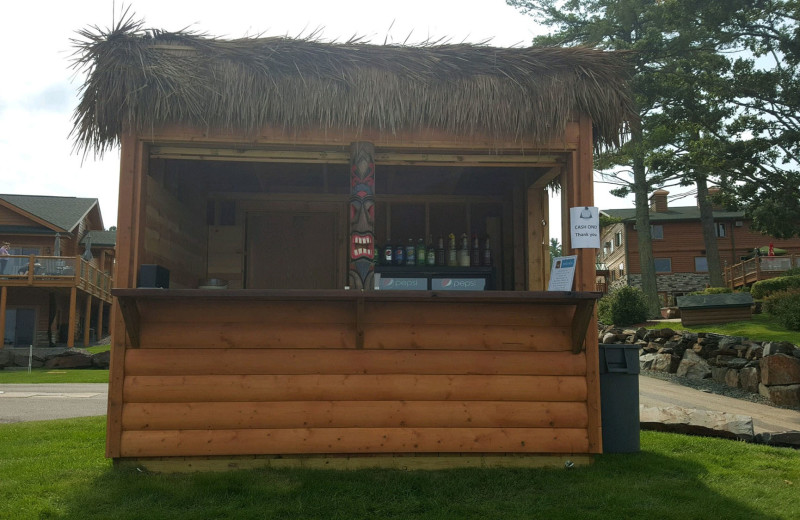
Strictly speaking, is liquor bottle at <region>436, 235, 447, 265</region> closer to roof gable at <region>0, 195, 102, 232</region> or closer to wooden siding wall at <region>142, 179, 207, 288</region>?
wooden siding wall at <region>142, 179, 207, 288</region>

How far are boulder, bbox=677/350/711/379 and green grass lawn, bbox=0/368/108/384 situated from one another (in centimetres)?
1282

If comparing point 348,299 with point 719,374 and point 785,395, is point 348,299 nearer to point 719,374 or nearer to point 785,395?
point 785,395

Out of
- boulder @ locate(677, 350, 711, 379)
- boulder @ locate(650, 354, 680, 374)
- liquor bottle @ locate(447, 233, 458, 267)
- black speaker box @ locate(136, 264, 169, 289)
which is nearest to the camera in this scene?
black speaker box @ locate(136, 264, 169, 289)

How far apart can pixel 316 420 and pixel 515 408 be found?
171 centimetres

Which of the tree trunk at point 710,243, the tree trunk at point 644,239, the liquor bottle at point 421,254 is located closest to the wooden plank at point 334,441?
the liquor bottle at point 421,254

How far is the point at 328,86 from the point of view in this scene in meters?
6.46

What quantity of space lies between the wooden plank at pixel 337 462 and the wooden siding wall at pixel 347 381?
9 cm

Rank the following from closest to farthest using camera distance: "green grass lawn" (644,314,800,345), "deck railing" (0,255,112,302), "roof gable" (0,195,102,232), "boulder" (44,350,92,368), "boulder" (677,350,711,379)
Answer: "boulder" (677,350,711,379) → "green grass lawn" (644,314,800,345) → "boulder" (44,350,92,368) → "deck railing" (0,255,112,302) → "roof gable" (0,195,102,232)

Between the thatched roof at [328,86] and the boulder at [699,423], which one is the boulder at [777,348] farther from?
the thatched roof at [328,86]

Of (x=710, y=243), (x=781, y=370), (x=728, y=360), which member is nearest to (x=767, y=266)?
(x=710, y=243)

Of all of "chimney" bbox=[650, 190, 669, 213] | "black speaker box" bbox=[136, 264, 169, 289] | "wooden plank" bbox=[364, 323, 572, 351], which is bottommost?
"wooden plank" bbox=[364, 323, 572, 351]

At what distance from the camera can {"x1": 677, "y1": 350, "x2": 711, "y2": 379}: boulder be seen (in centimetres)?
1445

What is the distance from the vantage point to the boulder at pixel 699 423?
8016 mm

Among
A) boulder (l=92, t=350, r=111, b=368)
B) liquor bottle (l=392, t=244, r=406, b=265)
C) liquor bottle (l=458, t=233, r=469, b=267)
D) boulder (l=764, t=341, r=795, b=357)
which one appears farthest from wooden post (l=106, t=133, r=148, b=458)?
boulder (l=92, t=350, r=111, b=368)
